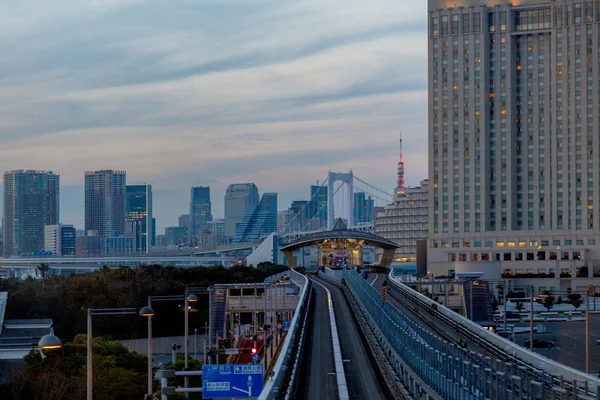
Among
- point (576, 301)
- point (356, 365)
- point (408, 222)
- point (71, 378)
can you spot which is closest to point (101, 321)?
point (71, 378)

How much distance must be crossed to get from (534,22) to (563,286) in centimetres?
4069

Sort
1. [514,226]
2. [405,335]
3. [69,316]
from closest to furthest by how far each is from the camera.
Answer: [405,335], [69,316], [514,226]

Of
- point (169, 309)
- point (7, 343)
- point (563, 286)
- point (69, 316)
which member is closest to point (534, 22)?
point (563, 286)

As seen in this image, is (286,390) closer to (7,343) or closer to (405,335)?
(405,335)

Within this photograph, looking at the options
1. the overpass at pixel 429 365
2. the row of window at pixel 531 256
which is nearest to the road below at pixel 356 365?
the overpass at pixel 429 365

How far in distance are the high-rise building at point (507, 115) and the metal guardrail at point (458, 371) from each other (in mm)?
100652

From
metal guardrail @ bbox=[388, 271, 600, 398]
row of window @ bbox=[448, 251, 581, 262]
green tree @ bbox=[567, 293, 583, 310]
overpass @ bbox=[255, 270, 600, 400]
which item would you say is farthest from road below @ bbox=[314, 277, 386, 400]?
row of window @ bbox=[448, 251, 581, 262]

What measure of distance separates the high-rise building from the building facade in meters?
54.0

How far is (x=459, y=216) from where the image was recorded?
137625mm

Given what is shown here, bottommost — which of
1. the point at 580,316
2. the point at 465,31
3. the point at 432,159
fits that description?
the point at 580,316

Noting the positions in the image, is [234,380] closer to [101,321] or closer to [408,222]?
[101,321]

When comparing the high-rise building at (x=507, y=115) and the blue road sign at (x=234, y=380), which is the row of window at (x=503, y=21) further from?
the blue road sign at (x=234, y=380)

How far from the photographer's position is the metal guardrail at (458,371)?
18.9 meters

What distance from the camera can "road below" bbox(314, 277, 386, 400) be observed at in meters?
31.1
